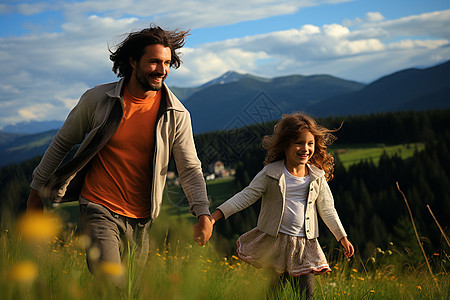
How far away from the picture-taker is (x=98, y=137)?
361 centimetres

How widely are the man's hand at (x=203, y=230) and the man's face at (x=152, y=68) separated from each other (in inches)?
43.1

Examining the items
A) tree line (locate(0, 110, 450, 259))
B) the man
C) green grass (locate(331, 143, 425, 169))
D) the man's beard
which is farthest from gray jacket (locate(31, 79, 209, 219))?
green grass (locate(331, 143, 425, 169))

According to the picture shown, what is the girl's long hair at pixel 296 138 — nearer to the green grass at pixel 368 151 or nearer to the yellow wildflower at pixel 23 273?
the yellow wildflower at pixel 23 273

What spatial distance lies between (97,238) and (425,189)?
245 feet

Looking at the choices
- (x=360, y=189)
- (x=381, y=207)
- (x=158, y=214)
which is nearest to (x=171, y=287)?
(x=158, y=214)

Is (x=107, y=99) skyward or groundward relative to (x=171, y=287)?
skyward

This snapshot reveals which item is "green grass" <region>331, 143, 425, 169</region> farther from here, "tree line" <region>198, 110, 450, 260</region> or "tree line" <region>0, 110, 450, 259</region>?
"tree line" <region>198, 110, 450, 260</region>

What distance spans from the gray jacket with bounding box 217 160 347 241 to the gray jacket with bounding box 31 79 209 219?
16.6 inches

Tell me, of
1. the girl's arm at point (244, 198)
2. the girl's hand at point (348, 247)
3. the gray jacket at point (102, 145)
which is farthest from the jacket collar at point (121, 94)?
the girl's hand at point (348, 247)

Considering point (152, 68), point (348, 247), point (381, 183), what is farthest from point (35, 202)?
point (381, 183)

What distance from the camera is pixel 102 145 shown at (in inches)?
141

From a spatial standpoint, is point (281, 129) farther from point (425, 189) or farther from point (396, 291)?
point (425, 189)

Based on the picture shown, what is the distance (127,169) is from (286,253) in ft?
4.79

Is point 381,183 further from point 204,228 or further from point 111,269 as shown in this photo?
point 111,269
